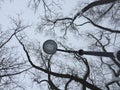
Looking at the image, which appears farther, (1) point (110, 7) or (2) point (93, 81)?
(2) point (93, 81)

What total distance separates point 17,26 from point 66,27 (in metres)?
3.50

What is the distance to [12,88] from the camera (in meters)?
12.1

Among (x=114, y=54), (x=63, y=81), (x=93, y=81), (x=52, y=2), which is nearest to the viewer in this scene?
(x=114, y=54)

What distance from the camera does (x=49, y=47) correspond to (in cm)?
640

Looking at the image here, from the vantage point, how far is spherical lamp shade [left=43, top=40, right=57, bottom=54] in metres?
6.36

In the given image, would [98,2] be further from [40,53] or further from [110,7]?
[40,53]

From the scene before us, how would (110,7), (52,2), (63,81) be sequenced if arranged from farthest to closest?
(63,81) < (110,7) < (52,2)

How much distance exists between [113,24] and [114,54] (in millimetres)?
9999

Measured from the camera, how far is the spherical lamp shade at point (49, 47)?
6363 mm

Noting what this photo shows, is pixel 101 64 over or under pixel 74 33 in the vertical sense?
under

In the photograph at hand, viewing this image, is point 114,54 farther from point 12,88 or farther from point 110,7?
point 110,7

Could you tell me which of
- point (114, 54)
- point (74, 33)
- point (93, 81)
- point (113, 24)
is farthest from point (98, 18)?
point (114, 54)

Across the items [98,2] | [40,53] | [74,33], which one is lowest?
[40,53]

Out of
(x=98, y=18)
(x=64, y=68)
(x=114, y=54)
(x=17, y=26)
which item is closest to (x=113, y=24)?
(x=98, y=18)
